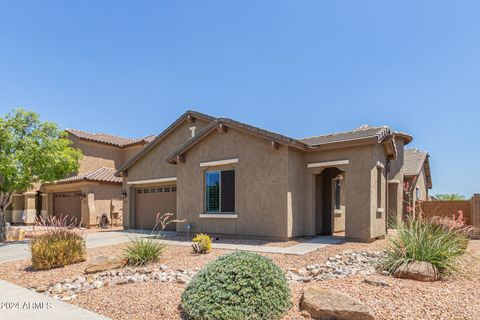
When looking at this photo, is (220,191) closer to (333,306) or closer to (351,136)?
(351,136)

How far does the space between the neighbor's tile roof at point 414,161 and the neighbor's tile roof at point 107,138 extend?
21471 mm

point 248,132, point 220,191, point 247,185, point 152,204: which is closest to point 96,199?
point 152,204

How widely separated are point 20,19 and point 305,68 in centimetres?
1309

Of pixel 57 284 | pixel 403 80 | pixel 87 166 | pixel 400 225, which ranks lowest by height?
pixel 57 284

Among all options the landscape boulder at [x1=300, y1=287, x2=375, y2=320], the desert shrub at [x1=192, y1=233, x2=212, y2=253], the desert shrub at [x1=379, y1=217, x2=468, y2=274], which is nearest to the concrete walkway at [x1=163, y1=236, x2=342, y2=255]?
the desert shrub at [x1=192, y1=233, x2=212, y2=253]

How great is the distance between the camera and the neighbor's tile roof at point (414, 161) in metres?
24.2

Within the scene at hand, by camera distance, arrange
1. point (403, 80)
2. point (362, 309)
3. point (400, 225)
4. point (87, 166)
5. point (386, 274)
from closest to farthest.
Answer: point (362, 309) < point (386, 274) < point (400, 225) < point (403, 80) < point (87, 166)

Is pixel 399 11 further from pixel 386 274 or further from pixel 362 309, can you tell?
pixel 362 309

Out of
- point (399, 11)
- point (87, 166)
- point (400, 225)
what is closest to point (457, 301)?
point (400, 225)

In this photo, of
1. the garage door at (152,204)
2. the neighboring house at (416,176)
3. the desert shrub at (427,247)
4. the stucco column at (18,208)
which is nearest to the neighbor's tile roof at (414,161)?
the neighboring house at (416,176)

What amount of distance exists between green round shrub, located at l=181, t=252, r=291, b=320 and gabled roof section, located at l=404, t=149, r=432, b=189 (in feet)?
70.6

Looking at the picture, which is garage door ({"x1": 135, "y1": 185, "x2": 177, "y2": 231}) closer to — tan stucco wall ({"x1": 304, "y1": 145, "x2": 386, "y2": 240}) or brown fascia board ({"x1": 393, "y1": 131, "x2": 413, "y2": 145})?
tan stucco wall ({"x1": 304, "y1": 145, "x2": 386, "y2": 240})

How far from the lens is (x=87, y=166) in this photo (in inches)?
1128

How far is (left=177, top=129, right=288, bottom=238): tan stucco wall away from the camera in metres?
13.5
